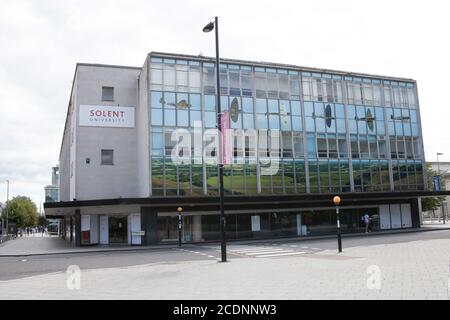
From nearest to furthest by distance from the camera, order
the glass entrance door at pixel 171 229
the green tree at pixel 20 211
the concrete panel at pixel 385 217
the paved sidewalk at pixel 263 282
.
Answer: the paved sidewalk at pixel 263 282, the glass entrance door at pixel 171 229, the concrete panel at pixel 385 217, the green tree at pixel 20 211

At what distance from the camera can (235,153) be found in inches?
1462

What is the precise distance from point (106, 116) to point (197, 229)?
1197 cm

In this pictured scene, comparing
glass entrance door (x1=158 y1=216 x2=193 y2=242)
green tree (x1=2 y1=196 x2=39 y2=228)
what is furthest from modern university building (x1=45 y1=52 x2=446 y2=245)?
green tree (x1=2 y1=196 x2=39 y2=228)

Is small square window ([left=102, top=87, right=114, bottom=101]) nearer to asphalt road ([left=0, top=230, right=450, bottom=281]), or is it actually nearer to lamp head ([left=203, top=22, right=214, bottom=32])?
asphalt road ([left=0, top=230, right=450, bottom=281])

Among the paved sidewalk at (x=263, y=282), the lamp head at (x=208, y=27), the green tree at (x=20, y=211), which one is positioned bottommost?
the paved sidewalk at (x=263, y=282)

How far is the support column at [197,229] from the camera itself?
35.5m

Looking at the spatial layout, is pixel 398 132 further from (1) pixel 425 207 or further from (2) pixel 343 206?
(1) pixel 425 207

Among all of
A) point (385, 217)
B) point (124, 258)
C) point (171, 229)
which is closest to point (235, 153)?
point (171, 229)

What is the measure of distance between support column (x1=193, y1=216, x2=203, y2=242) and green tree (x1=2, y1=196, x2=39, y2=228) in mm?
60307

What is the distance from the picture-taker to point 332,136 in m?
41.1

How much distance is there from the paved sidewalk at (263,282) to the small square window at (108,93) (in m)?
24.6

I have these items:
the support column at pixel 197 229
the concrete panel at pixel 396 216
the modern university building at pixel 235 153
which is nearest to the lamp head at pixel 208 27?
the modern university building at pixel 235 153

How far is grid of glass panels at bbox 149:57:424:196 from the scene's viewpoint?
35.8 metres

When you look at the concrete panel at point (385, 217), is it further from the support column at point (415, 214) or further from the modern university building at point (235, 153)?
the support column at point (415, 214)
